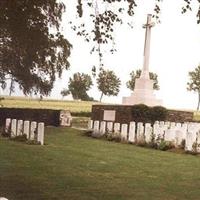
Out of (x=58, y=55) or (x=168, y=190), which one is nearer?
(x=168, y=190)

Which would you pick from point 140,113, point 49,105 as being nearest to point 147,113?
point 140,113

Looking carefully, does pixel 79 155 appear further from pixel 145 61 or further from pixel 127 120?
pixel 145 61

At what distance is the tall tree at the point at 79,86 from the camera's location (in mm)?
80906

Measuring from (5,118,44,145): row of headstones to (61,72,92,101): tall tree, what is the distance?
57.1m

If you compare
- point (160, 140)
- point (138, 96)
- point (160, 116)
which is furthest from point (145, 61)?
point (160, 140)

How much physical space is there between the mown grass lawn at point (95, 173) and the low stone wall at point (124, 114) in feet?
27.8

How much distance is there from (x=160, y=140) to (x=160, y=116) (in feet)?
23.3

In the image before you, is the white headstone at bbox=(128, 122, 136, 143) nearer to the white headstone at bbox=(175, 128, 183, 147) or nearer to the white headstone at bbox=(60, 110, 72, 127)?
the white headstone at bbox=(175, 128, 183, 147)

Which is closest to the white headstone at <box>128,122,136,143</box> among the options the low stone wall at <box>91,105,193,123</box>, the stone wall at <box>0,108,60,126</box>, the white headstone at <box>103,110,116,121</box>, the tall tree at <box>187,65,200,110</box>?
the low stone wall at <box>91,105,193,123</box>

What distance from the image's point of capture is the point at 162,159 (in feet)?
47.7

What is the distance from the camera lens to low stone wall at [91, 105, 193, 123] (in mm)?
25328

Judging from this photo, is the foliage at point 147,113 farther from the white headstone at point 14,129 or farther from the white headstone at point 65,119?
the white headstone at point 14,129

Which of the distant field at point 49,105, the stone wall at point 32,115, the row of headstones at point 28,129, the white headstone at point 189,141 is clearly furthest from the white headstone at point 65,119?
the distant field at point 49,105

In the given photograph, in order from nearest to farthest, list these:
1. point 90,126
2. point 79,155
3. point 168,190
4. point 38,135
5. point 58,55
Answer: point 168,190 < point 79,155 < point 38,135 < point 90,126 < point 58,55
